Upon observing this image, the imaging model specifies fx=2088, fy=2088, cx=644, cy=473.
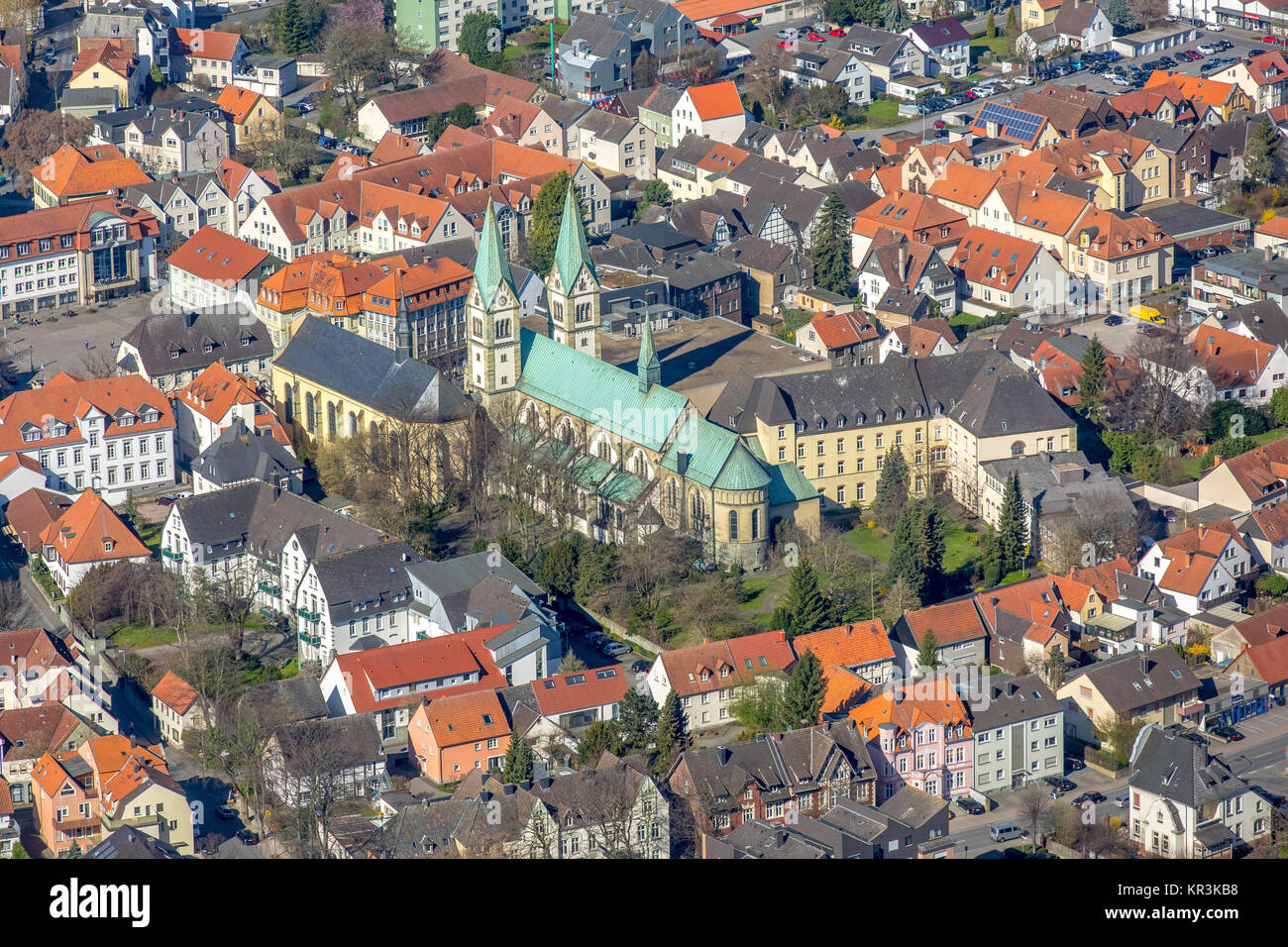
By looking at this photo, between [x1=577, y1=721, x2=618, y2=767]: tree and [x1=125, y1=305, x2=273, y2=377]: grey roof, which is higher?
[x1=577, y1=721, x2=618, y2=767]: tree

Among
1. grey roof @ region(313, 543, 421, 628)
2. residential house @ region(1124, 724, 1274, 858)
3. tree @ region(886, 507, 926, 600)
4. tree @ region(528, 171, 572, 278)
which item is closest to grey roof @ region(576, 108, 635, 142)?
tree @ region(528, 171, 572, 278)

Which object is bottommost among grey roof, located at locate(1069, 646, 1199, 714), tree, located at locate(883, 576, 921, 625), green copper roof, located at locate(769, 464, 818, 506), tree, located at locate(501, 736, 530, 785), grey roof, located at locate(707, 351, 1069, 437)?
tree, located at locate(883, 576, 921, 625)

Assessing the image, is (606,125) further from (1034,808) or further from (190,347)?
(1034,808)

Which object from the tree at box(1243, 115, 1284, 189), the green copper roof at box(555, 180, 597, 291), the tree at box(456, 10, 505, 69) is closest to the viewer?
the green copper roof at box(555, 180, 597, 291)

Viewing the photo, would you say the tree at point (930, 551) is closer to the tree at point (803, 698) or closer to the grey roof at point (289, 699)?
the tree at point (803, 698)

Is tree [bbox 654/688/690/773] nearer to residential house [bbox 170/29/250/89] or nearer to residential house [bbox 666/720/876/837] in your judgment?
residential house [bbox 666/720/876/837]

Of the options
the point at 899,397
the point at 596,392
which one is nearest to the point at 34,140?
the point at 596,392

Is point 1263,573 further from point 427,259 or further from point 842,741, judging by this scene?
point 427,259
